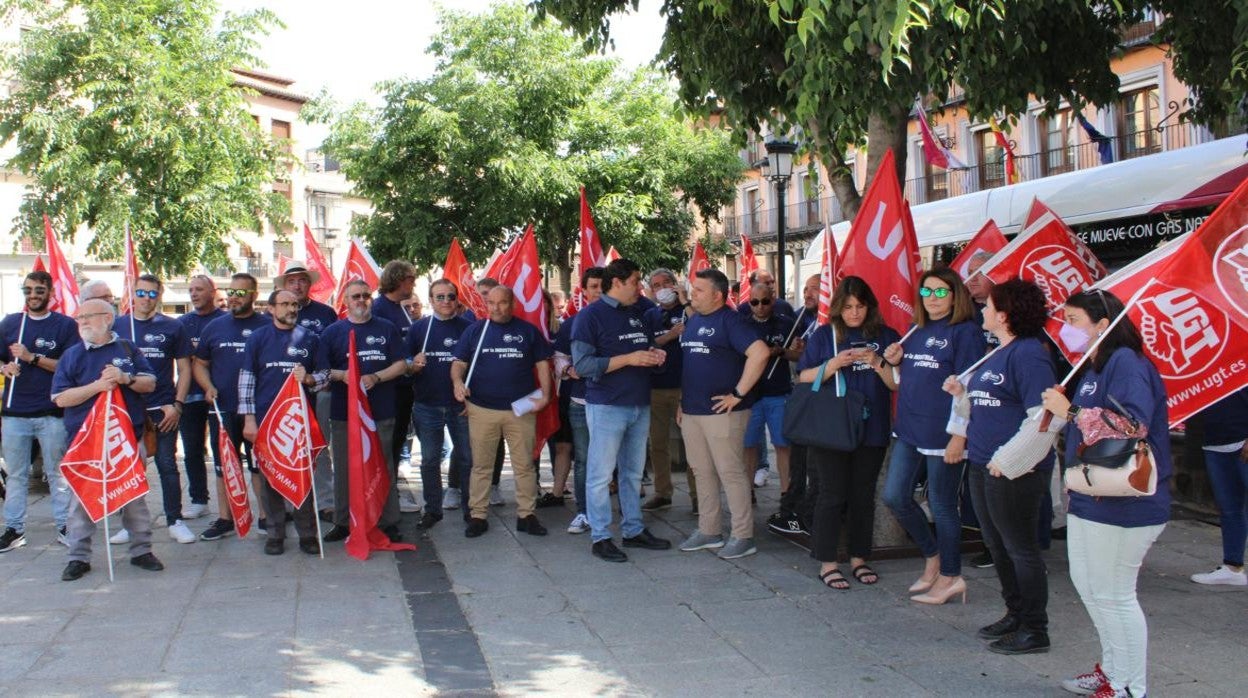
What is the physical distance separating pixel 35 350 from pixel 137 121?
13035mm

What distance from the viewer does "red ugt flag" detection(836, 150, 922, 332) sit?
A: 671cm

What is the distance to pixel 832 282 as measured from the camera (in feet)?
23.8

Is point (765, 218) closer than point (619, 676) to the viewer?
No

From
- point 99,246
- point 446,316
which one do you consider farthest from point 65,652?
point 99,246

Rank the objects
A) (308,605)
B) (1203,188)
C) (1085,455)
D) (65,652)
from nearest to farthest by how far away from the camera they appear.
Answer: (1085,455), (65,652), (308,605), (1203,188)

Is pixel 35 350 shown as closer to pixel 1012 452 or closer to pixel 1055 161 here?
pixel 1012 452

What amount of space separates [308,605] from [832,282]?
148 inches

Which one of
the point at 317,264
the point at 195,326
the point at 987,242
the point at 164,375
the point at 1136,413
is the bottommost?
the point at 1136,413

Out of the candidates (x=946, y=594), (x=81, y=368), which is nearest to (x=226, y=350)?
(x=81, y=368)

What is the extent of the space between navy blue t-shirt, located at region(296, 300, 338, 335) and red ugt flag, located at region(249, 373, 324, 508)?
43.8 inches

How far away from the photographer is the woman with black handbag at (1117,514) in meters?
4.23

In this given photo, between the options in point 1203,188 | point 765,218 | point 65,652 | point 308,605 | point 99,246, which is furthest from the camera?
point 765,218

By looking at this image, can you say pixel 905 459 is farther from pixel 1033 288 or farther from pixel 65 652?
pixel 65 652

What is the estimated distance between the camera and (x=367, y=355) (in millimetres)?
7852
